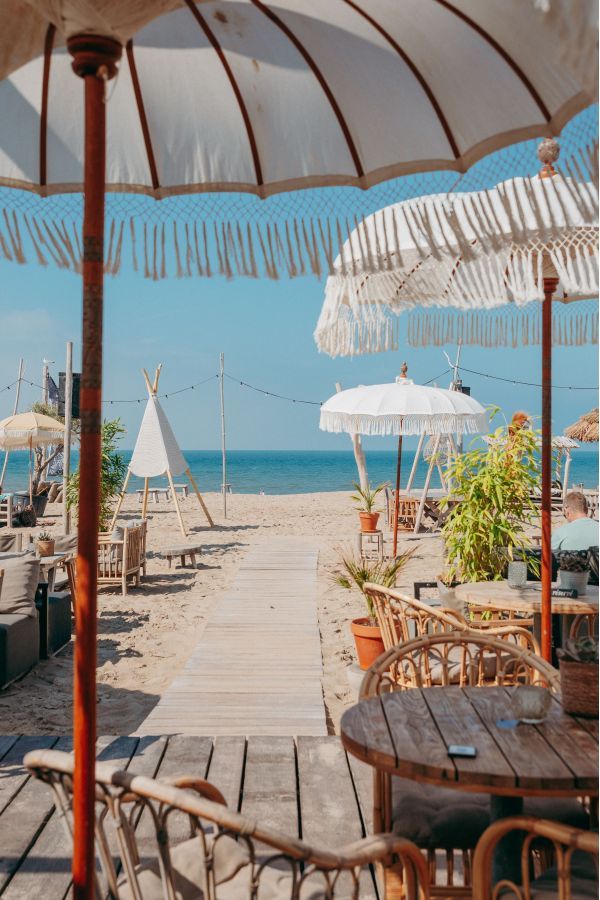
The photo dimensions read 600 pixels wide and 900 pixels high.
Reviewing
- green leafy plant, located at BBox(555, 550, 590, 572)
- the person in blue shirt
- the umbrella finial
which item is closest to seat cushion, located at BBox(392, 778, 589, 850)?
the umbrella finial

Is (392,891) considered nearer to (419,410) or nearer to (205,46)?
(205,46)

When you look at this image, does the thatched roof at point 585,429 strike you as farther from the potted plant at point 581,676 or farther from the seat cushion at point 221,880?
the seat cushion at point 221,880

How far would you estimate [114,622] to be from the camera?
8070 millimetres

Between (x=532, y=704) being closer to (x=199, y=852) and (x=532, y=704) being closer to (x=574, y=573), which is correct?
(x=199, y=852)

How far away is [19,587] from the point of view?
19.7 feet

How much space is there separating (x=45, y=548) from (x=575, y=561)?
602 centimetres

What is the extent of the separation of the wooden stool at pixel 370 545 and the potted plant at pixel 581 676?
8.75 m

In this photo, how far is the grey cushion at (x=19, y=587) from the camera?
5918 millimetres

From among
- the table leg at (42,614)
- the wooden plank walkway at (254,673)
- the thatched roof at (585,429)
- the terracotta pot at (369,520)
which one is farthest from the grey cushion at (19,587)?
the thatched roof at (585,429)

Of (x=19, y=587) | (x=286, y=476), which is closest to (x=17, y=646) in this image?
(x=19, y=587)

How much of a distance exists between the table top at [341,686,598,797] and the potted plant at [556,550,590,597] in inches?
98.1

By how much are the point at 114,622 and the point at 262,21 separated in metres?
6.84

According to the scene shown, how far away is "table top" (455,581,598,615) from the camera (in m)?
4.41

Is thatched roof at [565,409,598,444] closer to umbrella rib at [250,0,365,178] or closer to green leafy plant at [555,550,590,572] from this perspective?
green leafy plant at [555,550,590,572]
